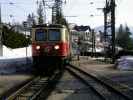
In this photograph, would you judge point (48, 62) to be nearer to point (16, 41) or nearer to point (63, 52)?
point (63, 52)

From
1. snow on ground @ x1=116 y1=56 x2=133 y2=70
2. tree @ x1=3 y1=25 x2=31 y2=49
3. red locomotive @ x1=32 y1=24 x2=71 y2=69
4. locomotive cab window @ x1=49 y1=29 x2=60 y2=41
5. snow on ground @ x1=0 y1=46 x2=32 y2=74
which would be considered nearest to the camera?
red locomotive @ x1=32 y1=24 x2=71 y2=69

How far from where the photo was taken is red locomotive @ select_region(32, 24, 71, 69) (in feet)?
97.5

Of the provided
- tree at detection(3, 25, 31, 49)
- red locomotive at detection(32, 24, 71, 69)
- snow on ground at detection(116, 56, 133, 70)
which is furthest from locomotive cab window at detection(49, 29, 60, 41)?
tree at detection(3, 25, 31, 49)

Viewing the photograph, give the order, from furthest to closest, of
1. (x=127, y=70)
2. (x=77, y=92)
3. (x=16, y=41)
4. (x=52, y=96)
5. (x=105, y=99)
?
(x=16, y=41) → (x=127, y=70) → (x=77, y=92) → (x=52, y=96) → (x=105, y=99)

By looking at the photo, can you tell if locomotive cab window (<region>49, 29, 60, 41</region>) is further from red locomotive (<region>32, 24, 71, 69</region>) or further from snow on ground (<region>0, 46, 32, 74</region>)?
snow on ground (<region>0, 46, 32, 74</region>)

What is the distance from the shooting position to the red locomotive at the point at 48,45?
29.7 m

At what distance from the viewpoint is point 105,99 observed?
50.3 feet

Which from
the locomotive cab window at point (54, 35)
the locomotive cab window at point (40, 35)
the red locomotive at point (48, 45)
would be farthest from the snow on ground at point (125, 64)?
the locomotive cab window at point (40, 35)

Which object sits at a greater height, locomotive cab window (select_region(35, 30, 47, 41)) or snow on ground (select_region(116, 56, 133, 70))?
locomotive cab window (select_region(35, 30, 47, 41))

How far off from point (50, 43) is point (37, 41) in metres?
0.94

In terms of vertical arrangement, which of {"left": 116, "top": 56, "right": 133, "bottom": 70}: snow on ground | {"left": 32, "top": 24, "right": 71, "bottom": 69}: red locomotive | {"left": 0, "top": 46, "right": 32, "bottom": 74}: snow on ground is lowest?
{"left": 0, "top": 46, "right": 32, "bottom": 74}: snow on ground

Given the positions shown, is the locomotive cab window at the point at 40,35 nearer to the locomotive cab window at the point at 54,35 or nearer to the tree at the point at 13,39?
the locomotive cab window at the point at 54,35

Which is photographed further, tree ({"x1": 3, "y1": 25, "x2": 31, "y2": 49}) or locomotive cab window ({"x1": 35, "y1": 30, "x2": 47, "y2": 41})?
tree ({"x1": 3, "y1": 25, "x2": 31, "y2": 49})

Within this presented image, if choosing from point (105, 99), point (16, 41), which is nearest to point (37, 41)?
point (105, 99)
